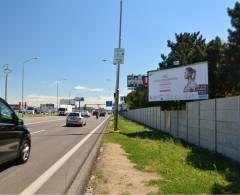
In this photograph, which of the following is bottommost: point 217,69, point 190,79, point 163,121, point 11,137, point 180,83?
point 11,137

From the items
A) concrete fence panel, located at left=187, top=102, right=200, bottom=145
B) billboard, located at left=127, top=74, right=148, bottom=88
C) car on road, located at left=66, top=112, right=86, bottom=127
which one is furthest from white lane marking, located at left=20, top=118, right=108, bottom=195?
billboard, located at left=127, top=74, right=148, bottom=88

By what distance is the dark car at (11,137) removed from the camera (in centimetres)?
1040

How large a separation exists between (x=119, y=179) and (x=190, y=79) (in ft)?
67.5

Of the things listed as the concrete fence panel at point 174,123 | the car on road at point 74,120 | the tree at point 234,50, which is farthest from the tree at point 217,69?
the car on road at point 74,120

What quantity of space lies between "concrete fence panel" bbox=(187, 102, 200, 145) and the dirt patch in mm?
7513

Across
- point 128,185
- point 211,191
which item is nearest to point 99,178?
point 128,185

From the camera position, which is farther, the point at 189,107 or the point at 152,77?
the point at 152,77

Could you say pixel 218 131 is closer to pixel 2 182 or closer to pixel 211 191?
pixel 211 191

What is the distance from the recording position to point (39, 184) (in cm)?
925

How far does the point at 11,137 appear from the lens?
10.9m

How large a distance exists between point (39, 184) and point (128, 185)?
1.87 meters

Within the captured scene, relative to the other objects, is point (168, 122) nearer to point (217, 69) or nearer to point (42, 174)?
point (217, 69)

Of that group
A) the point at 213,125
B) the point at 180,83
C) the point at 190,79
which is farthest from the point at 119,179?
the point at 180,83

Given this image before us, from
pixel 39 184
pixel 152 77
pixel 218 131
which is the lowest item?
pixel 39 184
